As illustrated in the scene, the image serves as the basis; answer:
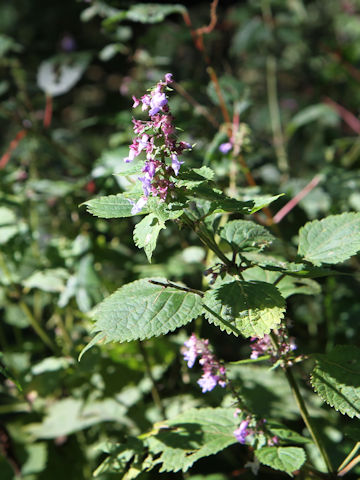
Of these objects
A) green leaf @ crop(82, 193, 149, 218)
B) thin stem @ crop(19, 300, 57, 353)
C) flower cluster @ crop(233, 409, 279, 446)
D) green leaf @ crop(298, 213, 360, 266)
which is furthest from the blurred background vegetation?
green leaf @ crop(82, 193, 149, 218)

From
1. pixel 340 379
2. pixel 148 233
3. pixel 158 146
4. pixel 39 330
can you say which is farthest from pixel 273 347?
pixel 39 330

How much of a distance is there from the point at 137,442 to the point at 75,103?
3.50 metres

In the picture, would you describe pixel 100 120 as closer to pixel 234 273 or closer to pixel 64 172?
pixel 64 172

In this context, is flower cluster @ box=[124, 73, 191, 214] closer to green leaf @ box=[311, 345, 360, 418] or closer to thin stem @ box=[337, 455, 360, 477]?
green leaf @ box=[311, 345, 360, 418]

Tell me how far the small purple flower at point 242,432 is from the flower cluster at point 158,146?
0.54 meters

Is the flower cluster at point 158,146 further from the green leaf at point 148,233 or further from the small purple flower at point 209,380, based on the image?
the small purple flower at point 209,380

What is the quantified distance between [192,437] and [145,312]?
399 mm

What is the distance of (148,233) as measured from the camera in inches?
35.7

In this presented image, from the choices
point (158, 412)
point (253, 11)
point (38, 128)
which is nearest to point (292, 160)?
point (253, 11)

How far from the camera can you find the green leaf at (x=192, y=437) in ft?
3.68

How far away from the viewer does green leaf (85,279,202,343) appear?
926 mm

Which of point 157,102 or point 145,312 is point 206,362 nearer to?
point 145,312

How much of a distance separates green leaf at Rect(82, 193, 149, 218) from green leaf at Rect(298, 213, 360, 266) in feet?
1.31

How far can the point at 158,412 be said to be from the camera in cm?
175
